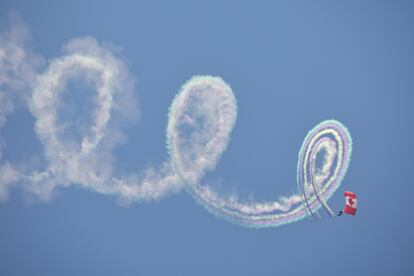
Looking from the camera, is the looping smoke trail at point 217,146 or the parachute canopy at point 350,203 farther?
the parachute canopy at point 350,203

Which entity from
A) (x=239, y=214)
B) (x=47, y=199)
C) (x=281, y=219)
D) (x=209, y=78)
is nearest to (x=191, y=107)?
(x=209, y=78)

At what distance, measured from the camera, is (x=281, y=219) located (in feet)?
141

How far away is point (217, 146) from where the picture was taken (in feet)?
132

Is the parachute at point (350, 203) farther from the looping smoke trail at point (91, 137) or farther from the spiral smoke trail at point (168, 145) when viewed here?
the looping smoke trail at point (91, 137)

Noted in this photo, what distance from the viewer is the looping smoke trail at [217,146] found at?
39781 mm

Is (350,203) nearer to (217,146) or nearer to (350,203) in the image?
(350,203)

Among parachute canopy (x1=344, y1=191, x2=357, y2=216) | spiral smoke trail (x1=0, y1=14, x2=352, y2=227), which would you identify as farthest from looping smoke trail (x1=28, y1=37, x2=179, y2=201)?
parachute canopy (x1=344, y1=191, x2=357, y2=216)

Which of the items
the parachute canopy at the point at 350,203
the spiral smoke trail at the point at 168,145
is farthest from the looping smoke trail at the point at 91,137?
the parachute canopy at the point at 350,203

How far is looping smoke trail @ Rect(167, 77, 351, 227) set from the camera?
3978cm

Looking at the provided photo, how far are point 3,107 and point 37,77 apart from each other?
3.92 metres

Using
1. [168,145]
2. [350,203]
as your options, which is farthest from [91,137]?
[350,203]

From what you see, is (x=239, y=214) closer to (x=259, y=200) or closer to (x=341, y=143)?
(x=259, y=200)

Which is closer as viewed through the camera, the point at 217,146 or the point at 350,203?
the point at 217,146

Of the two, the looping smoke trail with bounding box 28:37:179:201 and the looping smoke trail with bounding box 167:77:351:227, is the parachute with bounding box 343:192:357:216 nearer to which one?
the looping smoke trail with bounding box 167:77:351:227
